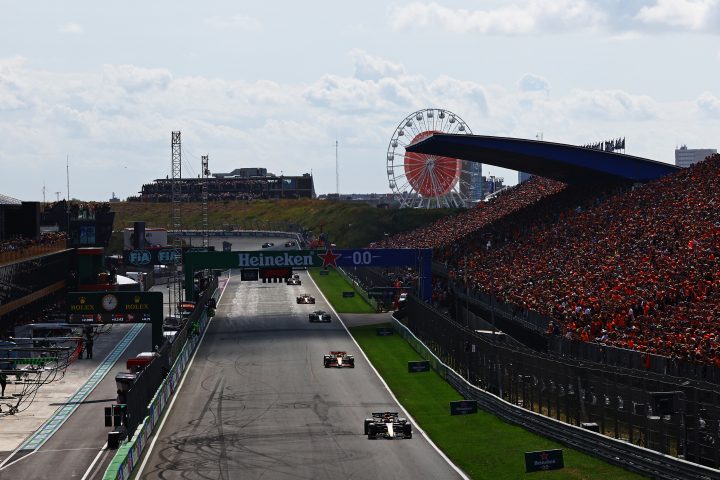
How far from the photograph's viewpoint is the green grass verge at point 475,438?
34.3m

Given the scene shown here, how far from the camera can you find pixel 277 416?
47781 mm

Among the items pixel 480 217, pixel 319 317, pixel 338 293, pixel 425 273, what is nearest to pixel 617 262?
pixel 425 273

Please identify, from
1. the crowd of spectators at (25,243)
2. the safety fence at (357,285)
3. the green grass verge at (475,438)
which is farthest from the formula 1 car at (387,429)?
the safety fence at (357,285)

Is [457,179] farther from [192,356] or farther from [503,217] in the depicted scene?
[192,356]

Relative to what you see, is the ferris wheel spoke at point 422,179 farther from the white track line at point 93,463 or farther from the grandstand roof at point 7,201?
the white track line at point 93,463

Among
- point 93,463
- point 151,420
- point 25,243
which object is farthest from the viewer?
point 25,243

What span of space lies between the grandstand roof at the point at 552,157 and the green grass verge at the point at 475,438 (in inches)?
1411

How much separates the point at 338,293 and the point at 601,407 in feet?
257

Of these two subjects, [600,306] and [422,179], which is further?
[422,179]

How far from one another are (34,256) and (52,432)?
4469 cm

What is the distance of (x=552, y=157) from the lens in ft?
315

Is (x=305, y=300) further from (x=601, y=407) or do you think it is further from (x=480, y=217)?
(x=601, y=407)

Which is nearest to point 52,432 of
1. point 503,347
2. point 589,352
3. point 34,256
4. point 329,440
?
point 329,440

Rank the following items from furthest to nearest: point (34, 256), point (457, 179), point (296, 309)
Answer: point (457, 179), point (296, 309), point (34, 256)
